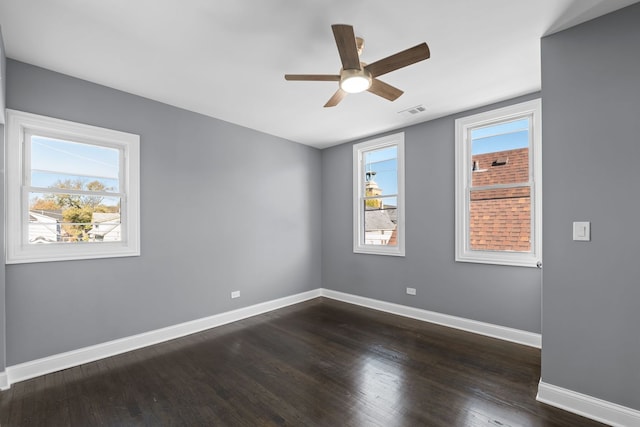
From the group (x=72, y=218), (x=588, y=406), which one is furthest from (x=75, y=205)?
(x=588, y=406)

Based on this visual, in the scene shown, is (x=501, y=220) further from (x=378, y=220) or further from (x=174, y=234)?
(x=174, y=234)

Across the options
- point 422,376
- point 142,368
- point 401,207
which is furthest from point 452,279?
point 142,368

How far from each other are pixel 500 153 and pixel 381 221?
192 centimetres

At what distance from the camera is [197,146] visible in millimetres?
3713

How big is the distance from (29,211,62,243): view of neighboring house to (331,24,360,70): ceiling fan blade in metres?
3.06

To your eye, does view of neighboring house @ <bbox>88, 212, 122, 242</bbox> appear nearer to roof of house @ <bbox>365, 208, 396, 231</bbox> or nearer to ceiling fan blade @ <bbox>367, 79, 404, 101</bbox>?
ceiling fan blade @ <bbox>367, 79, 404, 101</bbox>

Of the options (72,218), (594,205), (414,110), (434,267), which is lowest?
(434,267)

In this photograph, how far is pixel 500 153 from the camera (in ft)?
11.4

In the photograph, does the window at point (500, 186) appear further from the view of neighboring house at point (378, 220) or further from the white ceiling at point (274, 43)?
the view of neighboring house at point (378, 220)

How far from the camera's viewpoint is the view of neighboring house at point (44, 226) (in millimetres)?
2639

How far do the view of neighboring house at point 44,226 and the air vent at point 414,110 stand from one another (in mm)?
3998

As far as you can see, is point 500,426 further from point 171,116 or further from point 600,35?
point 171,116

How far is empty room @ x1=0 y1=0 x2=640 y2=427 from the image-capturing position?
199 centimetres

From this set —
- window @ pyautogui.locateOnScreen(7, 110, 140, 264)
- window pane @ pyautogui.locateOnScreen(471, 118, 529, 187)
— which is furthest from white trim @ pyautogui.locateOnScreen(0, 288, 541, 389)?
window pane @ pyautogui.locateOnScreen(471, 118, 529, 187)
